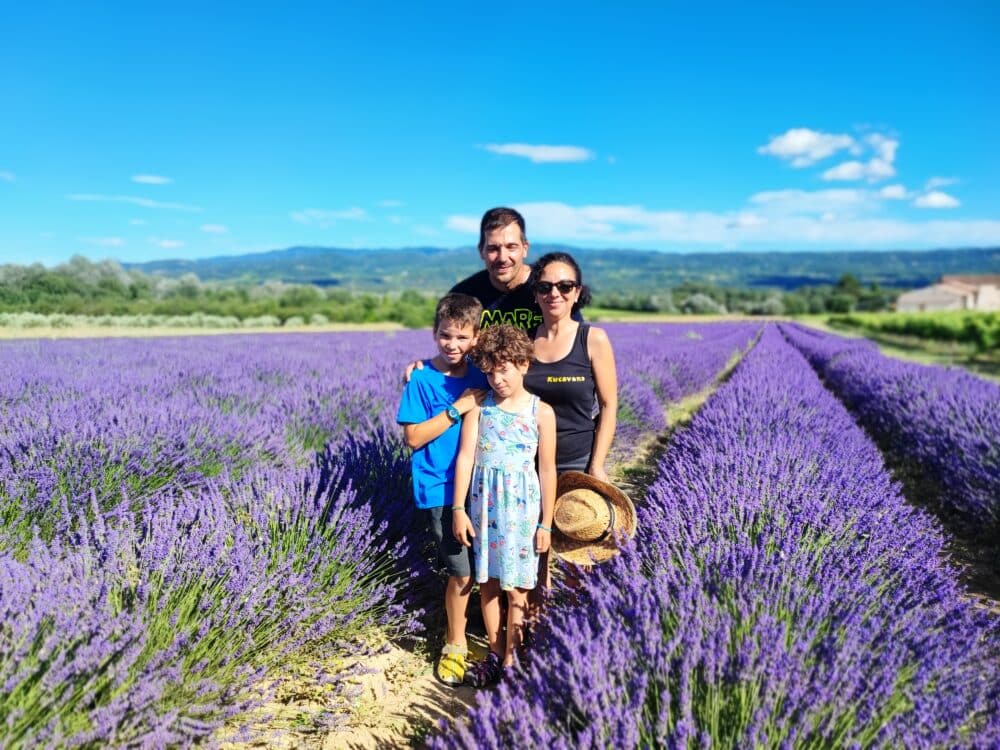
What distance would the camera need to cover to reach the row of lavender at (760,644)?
1.16m

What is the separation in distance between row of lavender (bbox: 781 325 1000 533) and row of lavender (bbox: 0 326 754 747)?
332cm

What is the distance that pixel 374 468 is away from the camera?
8.66 ft

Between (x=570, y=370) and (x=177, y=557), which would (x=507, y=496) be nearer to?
(x=570, y=370)

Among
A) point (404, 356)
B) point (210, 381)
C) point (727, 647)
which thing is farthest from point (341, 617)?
point (404, 356)

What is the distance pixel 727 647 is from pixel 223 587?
1.34 m

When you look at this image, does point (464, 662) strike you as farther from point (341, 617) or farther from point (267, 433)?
point (267, 433)

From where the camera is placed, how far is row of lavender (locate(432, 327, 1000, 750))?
1.16 m

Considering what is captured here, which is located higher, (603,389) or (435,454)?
(603,389)

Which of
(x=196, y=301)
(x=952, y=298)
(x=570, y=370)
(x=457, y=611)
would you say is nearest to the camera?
(x=457, y=611)

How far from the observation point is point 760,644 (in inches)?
53.1

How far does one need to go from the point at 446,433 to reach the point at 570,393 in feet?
1.66

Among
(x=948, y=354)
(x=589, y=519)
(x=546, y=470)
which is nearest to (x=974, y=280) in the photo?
(x=948, y=354)

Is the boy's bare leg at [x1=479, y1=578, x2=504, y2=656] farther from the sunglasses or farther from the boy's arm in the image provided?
the sunglasses

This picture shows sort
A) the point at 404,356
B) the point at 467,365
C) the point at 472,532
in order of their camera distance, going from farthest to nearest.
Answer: the point at 404,356, the point at 467,365, the point at 472,532
